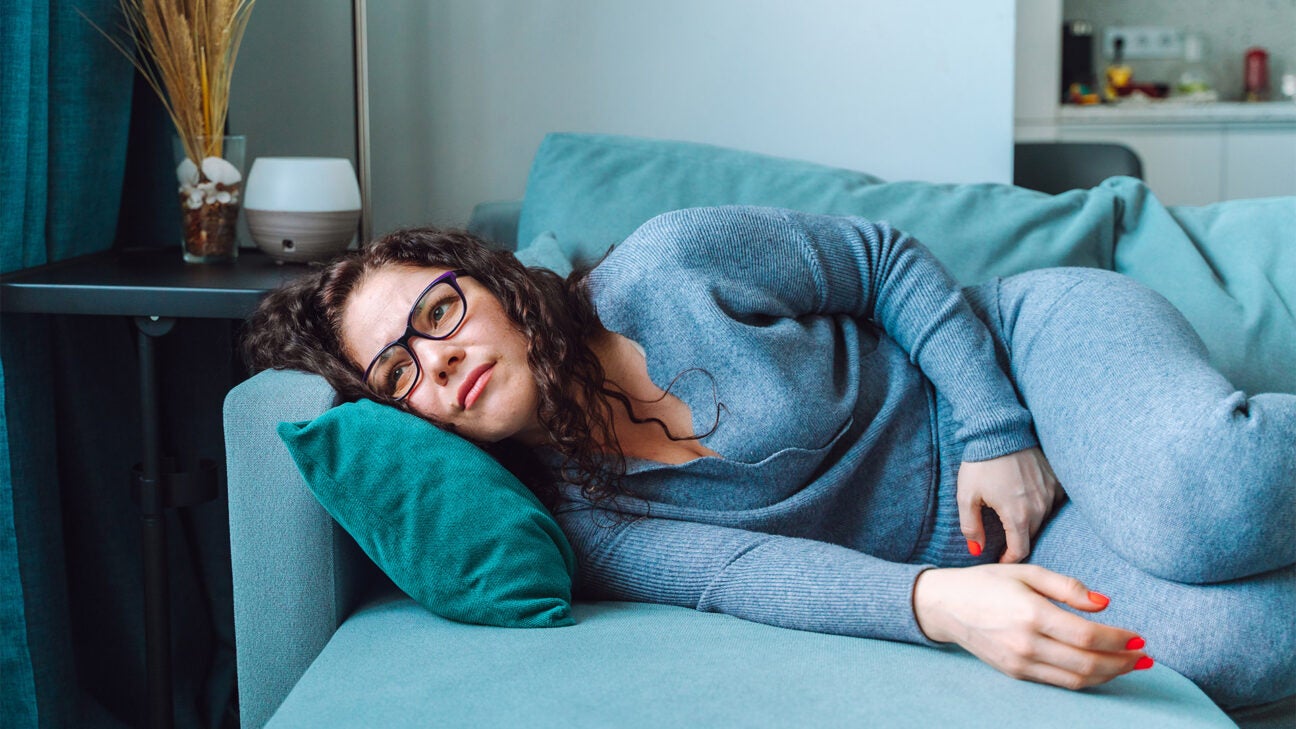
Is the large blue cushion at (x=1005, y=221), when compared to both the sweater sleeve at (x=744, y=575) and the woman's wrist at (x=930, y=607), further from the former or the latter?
the woman's wrist at (x=930, y=607)

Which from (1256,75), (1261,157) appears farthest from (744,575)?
(1256,75)

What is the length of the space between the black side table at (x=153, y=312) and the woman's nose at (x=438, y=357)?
1.31 feet

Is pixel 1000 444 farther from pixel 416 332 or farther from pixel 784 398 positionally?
pixel 416 332

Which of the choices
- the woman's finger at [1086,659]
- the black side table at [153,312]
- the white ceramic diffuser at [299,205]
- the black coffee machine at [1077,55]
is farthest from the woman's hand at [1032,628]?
the black coffee machine at [1077,55]

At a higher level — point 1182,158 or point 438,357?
point 1182,158

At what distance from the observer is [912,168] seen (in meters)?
2.12

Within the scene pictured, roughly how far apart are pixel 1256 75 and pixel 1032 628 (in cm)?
405

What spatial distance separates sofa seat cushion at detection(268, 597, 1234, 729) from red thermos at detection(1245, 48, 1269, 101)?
3.92 meters

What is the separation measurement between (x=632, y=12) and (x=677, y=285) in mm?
1032

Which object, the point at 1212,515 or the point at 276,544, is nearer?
the point at 1212,515

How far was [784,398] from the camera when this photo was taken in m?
1.21

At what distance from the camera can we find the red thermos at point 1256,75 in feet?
13.6

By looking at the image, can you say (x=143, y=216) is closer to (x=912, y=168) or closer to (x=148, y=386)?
(x=148, y=386)

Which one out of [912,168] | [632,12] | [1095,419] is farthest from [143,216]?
[1095,419]
